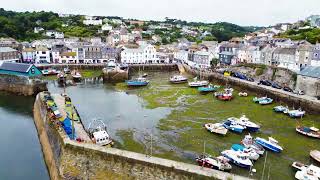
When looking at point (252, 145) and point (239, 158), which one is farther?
point (252, 145)

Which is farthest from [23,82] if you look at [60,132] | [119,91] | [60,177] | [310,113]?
[310,113]

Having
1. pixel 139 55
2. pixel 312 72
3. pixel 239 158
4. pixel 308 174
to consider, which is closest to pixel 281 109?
pixel 312 72

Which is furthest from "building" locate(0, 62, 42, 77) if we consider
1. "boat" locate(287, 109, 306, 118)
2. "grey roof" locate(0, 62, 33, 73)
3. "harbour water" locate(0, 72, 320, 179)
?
"boat" locate(287, 109, 306, 118)

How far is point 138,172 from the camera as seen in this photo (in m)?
14.9

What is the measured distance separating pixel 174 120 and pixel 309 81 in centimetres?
1670

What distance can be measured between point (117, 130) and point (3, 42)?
57453 millimetres

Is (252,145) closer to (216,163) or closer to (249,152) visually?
(249,152)

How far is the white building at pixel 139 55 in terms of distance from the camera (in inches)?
2643

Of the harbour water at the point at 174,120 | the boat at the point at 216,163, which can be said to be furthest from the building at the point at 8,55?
the boat at the point at 216,163

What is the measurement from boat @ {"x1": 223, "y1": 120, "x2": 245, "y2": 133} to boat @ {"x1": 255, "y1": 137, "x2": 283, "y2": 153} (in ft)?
7.63

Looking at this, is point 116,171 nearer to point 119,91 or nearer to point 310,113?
point 310,113

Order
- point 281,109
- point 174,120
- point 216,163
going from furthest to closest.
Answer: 1. point 281,109
2. point 174,120
3. point 216,163

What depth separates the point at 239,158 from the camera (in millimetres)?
18719

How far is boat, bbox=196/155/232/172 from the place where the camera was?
1773cm
